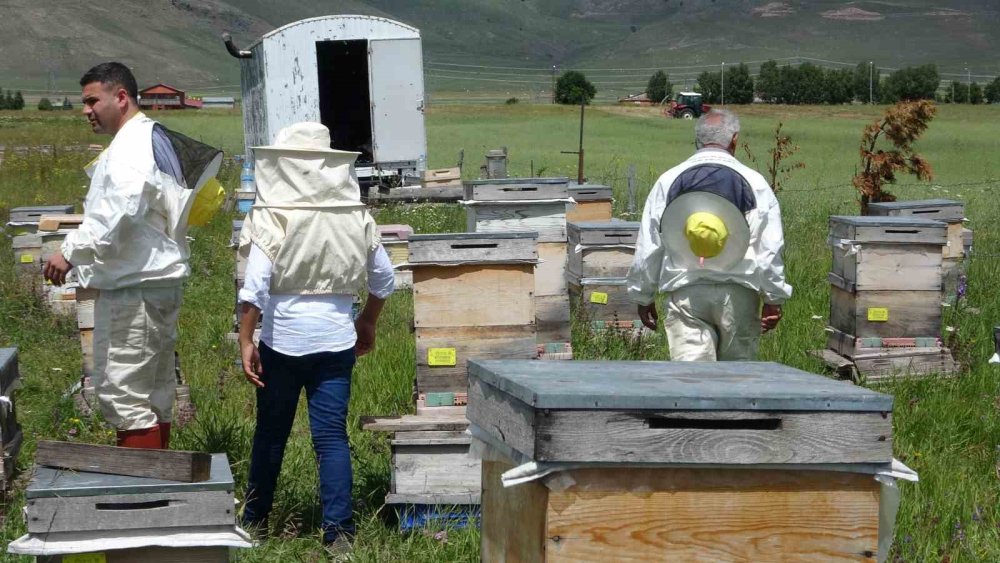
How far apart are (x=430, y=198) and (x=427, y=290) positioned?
43.4 ft

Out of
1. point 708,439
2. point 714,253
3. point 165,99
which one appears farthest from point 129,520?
point 165,99

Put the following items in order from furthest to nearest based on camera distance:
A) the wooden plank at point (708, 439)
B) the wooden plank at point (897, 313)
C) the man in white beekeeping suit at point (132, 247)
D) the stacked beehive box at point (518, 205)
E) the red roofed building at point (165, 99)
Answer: the red roofed building at point (165, 99) → the stacked beehive box at point (518, 205) → the wooden plank at point (897, 313) → the man in white beekeeping suit at point (132, 247) → the wooden plank at point (708, 439)

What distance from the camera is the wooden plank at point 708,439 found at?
2.66m

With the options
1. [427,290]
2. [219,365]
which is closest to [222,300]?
[219,365]

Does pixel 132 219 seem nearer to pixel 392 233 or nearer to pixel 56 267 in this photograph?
pixel 56 267

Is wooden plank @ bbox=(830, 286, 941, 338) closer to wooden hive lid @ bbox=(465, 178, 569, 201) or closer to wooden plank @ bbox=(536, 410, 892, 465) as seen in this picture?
wooden hive lid @ bbox=(465, 178, 569, 201)

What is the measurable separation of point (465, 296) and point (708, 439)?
269cm

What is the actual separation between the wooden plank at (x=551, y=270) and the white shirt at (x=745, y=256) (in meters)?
1.95

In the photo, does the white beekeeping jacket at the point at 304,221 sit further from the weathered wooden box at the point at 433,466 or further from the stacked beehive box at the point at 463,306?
the weathered wooden box at the point at 433,466

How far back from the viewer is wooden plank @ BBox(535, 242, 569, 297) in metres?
7.22

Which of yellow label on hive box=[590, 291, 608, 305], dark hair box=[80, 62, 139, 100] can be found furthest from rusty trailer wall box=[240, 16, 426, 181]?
dark hair box=[80, 62, 139, 100]

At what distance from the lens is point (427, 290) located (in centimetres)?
526

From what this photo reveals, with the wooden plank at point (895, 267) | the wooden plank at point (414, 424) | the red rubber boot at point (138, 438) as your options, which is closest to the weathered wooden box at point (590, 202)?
the wooden plank at point (895, 267)

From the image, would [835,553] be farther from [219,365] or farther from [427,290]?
[219,365]
